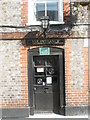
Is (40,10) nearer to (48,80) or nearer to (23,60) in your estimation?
(23,60)

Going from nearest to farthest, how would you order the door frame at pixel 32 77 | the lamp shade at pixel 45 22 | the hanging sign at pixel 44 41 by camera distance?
the lamp shade at pixel 45 22 < the hanging sign at pixel 44 41 < the door frame at pixel 32 77

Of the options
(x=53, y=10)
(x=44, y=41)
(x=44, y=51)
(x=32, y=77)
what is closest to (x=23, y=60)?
(x=32, y=77)

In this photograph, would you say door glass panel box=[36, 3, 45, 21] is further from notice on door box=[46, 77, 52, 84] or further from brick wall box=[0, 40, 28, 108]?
notice on door box=[46, 77, 52, 84]

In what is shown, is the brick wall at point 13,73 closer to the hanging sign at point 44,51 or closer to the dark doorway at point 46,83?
the dark doorway at point 46,83

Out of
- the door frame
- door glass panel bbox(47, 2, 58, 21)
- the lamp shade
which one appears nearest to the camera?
the lamp shade

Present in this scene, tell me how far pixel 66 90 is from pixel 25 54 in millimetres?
1805

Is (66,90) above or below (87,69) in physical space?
below

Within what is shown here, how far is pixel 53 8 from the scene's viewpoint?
8102 millimetres

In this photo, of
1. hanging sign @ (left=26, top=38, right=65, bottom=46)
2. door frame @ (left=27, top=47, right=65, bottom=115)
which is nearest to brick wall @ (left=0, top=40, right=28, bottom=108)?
door frame @ (left=27, top=47, right=65, bottom=115)

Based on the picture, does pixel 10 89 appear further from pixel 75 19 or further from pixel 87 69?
pixel 75 19

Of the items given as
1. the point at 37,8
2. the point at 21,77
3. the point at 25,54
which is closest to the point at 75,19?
the point at 37,8

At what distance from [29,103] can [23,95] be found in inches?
13.8

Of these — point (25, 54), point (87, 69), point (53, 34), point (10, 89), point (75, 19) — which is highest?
point (75, 19)

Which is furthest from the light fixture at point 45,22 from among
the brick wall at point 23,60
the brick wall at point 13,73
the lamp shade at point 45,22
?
the brick wall at point 13,73
